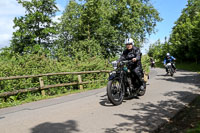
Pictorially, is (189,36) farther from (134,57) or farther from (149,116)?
(149,116)

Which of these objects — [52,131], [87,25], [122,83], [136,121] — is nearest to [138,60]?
[122,83]

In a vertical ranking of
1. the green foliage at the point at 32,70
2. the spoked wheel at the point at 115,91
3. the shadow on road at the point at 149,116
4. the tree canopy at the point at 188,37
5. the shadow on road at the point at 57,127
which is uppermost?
the tree canopy at the point at 188,37

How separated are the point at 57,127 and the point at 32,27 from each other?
27932mm

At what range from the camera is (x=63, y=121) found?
4.64 meters

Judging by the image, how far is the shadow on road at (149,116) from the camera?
3977 mm

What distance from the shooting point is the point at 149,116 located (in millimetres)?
4820

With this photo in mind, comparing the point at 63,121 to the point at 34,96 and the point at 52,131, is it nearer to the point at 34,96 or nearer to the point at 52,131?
the point at 52,131

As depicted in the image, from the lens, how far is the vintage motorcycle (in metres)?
6.00

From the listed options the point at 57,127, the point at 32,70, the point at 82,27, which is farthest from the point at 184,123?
the point at 82,27

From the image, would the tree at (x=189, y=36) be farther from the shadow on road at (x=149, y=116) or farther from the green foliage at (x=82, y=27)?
the shadow on road at (x=149, y=116)

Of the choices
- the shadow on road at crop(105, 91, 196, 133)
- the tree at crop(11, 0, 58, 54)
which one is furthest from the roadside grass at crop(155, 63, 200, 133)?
the tree at crop(11, 0, 58, 54)

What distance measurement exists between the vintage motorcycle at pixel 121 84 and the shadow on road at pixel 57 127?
1.80m

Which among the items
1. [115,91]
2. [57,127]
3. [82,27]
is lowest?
[57,127]

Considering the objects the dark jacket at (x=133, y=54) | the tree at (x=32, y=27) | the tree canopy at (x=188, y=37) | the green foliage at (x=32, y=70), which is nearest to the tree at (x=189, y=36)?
the tree canopy at (x=188, y=37)
